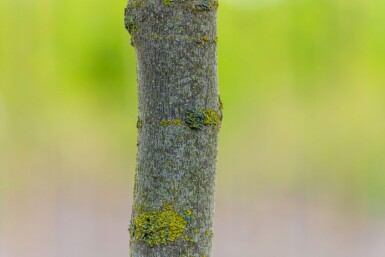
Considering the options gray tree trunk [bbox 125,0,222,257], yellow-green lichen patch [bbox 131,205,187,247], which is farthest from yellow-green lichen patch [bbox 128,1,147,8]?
yellow-green lichen patch [bbox 131,205,187,247]

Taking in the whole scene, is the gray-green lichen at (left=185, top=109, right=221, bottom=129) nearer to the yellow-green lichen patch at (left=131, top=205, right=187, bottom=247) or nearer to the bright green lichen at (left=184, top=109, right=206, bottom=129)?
the bright green lichen at (left=184, top=109, right=206, bottom=129)

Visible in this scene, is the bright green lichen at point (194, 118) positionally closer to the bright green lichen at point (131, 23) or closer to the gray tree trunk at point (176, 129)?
the gray tree trunk at point (176, 129)

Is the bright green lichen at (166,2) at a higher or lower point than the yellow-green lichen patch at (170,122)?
A: higher

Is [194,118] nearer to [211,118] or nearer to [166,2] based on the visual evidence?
[211,118]

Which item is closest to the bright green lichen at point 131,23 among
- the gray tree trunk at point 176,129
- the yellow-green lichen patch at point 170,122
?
the gray tree trunk at point 176,129

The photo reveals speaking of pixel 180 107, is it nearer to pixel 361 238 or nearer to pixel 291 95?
pixel 291 95

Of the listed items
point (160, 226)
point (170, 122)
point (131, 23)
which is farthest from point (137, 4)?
point (160, 226)

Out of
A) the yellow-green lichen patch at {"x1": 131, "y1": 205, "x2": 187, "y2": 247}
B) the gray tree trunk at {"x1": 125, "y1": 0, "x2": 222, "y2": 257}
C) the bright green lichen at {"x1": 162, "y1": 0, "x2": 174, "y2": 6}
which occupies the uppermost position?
the bright green lichen at {"x1": 162, "y1": 0, "x2": 174, "y2": 6}
